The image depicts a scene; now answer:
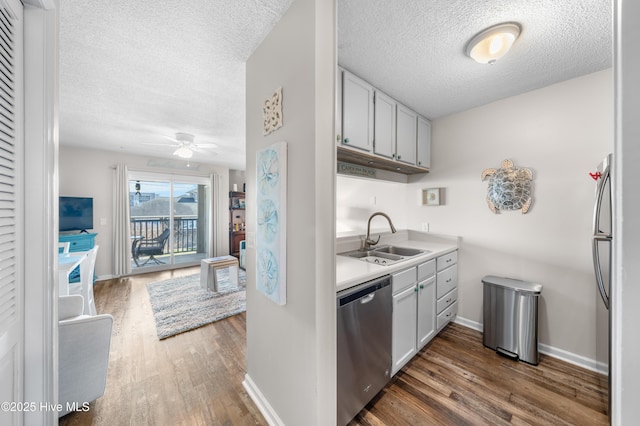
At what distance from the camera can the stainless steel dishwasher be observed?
134 centimetres

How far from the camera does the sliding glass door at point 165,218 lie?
4.95m

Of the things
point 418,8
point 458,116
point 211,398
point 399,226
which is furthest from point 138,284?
point 458,116

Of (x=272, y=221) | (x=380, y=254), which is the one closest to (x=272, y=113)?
(x=272, y=221)

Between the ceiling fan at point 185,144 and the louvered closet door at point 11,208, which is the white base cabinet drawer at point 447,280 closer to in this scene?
the louvered closet door at point 11,208

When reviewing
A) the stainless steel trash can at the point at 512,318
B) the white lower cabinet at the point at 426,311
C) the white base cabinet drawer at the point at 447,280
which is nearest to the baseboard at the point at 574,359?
the stainless steel trash can at the point at 512,318

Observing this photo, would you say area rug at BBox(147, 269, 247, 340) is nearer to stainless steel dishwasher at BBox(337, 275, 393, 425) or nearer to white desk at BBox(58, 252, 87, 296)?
white desk at BBox(58, 252, 87, 296)

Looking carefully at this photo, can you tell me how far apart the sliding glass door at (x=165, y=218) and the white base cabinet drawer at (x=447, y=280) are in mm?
5162

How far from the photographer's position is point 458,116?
8.89ft

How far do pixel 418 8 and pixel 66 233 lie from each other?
6038mm

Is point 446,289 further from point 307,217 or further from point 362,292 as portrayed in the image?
point 307,217

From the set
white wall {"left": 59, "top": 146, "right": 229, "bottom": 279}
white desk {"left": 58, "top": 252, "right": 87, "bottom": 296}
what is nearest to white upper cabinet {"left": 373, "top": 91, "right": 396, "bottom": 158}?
white desk {"left": 58, "top": 252, "right": 87, "bottom": 296}

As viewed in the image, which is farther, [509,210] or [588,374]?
[509,210]

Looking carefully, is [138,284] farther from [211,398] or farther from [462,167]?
[462,167]

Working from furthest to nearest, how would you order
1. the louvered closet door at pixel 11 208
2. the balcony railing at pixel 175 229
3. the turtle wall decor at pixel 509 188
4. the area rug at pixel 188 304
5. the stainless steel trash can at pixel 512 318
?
1. the balcony railing at pixel 175 229
2. the area rug at pixel 188 304
3. the turtle wall decor at pixel 509 188
4. the stainless steel trash can at pixel 512 318
5. the louvered closet door at pixel 11 208
